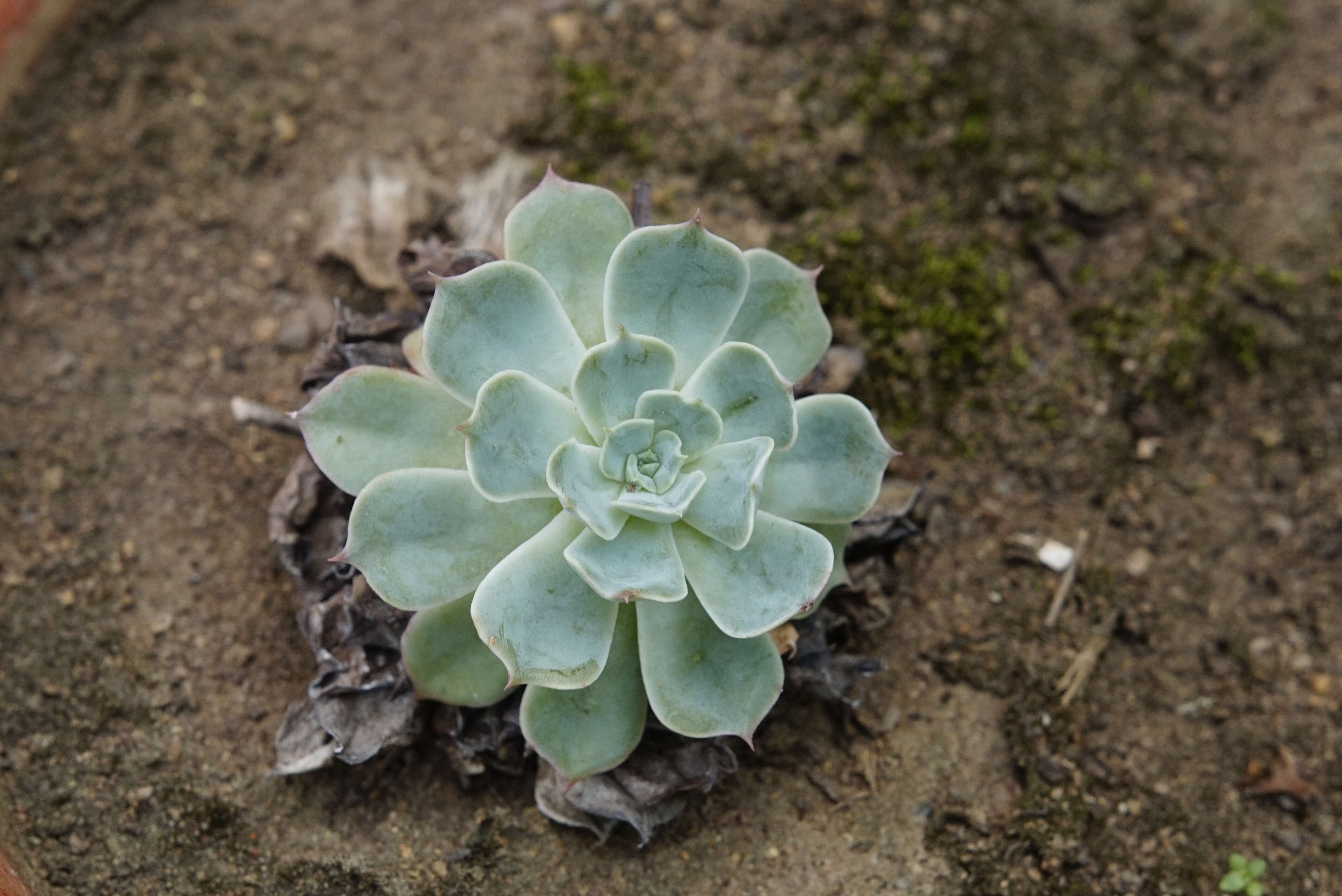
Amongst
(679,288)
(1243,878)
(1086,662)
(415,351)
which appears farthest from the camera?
(1086,662)

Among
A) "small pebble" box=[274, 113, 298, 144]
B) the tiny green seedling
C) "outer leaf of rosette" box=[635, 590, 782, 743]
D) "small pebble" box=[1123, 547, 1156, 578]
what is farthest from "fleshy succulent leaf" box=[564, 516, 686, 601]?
"small pebble" box=[274, 113, 298, 144]

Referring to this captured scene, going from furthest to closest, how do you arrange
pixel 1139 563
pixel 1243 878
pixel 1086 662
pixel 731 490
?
pixel 1139 563
pixel 1086 662
pixel 1243 878
pixel 731 490

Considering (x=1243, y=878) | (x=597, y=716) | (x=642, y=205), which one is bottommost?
(x=1243, y=878)

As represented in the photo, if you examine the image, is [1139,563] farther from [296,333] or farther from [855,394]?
[296,333]

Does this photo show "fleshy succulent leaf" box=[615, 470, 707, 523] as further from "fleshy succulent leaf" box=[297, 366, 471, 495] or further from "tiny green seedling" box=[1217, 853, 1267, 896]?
"tiny green seedling" box=[1217, 853, 1267, 896]

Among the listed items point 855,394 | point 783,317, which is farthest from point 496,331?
point 855,394

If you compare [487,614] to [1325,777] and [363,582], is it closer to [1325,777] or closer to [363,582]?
[363,582]
